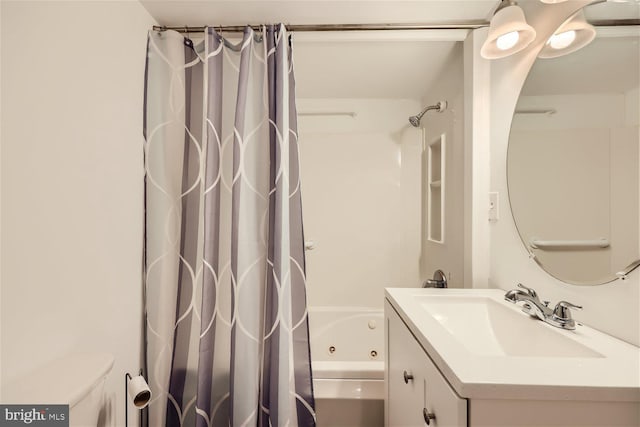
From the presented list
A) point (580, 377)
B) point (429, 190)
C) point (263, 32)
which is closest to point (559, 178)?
point (580, 377)

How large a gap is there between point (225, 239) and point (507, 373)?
1141mm

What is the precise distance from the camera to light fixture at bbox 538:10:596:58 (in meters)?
0.83

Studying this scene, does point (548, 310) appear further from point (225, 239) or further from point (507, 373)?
point (225, 239)

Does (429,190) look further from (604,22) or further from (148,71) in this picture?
(148,71)

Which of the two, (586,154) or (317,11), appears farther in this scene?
(317,11)

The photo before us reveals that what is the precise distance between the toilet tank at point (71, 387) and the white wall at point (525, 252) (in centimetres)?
138

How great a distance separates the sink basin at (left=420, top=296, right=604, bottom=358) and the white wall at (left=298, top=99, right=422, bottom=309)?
1221mm

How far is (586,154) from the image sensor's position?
803 millimetres

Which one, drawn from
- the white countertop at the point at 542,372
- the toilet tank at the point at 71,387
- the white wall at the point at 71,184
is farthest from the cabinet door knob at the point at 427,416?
the white wall at the point at 71,184

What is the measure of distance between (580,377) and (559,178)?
0.62 metres

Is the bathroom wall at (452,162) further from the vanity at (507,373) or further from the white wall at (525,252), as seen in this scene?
the vanity at (507,373)

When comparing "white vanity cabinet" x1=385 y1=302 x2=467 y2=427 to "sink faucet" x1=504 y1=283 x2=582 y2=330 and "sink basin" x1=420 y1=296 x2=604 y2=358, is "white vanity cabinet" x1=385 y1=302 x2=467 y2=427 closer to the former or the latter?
"sink basin" x1=420 y1=296 x2=604 y2=358

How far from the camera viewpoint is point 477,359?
0.58 metres

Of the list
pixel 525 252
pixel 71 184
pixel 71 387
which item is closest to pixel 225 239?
pixel 71 184
